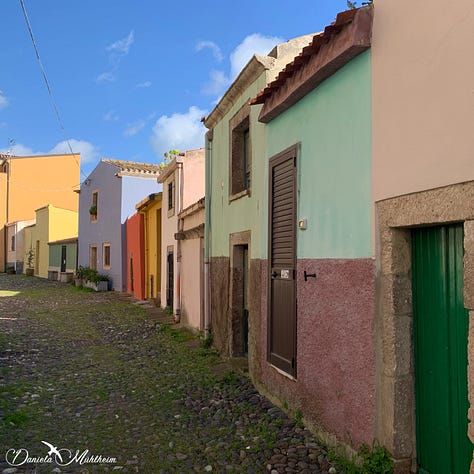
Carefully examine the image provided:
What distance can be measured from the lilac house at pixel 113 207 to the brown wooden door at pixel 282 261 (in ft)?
55.1

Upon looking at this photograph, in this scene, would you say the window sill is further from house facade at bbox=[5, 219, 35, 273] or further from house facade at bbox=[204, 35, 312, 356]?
house facade at bbox=[5, 219, 35, 273]

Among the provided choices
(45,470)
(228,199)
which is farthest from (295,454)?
(228,199)

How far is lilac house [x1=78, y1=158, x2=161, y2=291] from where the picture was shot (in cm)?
2219

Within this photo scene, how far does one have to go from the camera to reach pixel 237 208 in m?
7.92

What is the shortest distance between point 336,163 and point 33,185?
36534 mm

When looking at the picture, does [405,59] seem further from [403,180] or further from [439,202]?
[439,202]

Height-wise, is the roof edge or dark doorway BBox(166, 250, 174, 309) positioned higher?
the roof edge

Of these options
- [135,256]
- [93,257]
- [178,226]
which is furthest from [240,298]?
[93,257]

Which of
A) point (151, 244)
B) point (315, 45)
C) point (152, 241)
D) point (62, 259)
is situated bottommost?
point (62, 259)

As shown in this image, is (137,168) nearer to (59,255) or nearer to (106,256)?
(106,256)

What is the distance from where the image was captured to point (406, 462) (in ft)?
11.4

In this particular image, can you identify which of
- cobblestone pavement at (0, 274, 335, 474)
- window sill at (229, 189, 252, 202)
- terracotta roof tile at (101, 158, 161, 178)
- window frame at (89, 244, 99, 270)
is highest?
terracotta roof tile at (101, 158, 161, 178)

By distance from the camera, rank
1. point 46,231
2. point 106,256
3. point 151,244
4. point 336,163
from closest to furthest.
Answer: point 336,163 < point 151,244 < point 106,256 < point 46,231

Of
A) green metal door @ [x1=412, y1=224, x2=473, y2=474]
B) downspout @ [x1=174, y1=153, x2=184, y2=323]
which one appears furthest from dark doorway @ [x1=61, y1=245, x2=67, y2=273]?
green metal door @ [x1=412, y1=224, x2=473, y2=474]
